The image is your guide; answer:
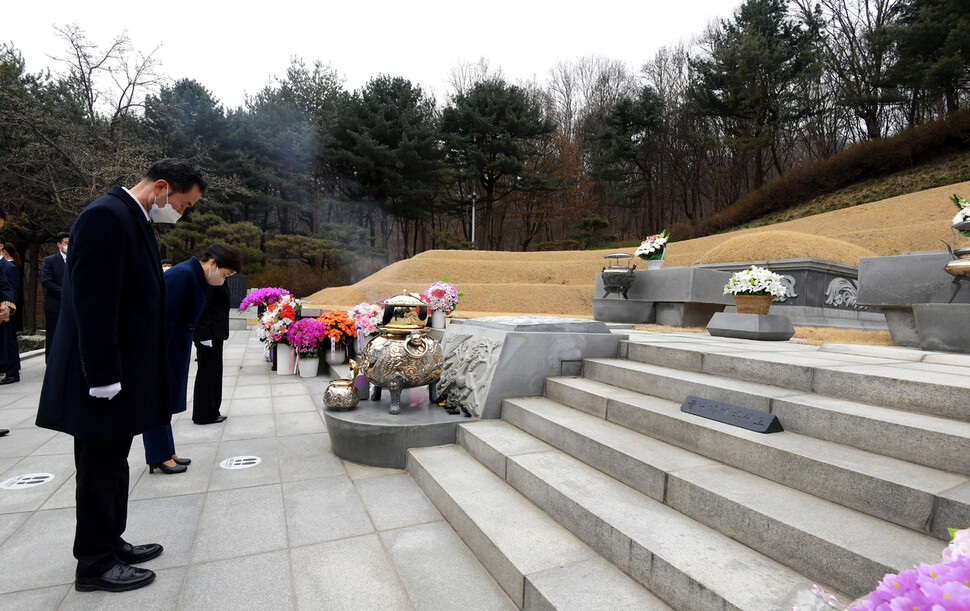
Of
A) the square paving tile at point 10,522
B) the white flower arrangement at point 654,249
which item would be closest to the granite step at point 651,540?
the square paving tile at point 10,522

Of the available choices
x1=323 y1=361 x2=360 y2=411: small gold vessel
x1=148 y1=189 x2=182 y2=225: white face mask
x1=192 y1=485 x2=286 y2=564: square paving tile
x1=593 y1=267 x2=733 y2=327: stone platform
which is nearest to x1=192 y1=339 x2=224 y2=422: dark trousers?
x1=323 y1=361 x2=360 y2=411: small gold vessel

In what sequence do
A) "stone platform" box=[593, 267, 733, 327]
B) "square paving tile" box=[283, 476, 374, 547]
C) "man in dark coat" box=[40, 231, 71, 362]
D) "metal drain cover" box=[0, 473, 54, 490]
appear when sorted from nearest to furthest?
"square paving tile" box=[283, 476, 374, 547] → "metal drain cover" box=[0, 473, 54, 490] → "man in dark coat" box=[40, 231, 71, 362] → "stone platform" box=[593, 267, 733, 327]

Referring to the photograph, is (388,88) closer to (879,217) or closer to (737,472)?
(879,217)

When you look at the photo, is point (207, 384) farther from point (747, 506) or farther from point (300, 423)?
point (747, 506)

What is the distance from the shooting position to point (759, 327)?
5.03 meters

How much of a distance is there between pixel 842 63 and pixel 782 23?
11.7 feet

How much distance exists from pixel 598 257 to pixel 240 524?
15.6m

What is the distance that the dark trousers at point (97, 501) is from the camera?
1847 millimetres

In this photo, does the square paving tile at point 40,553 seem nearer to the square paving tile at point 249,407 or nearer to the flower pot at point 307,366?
the square paving tile at point 249,407

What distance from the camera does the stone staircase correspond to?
151 centimetres

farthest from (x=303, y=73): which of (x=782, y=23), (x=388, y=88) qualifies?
(x=782, y=23)

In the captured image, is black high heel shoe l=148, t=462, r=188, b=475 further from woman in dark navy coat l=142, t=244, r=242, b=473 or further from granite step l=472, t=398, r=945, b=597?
granite step l=472, t=398, r=945, b=597

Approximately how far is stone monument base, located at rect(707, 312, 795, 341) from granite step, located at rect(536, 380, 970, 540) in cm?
295

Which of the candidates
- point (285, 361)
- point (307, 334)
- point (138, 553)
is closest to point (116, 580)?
point (138, 553)
